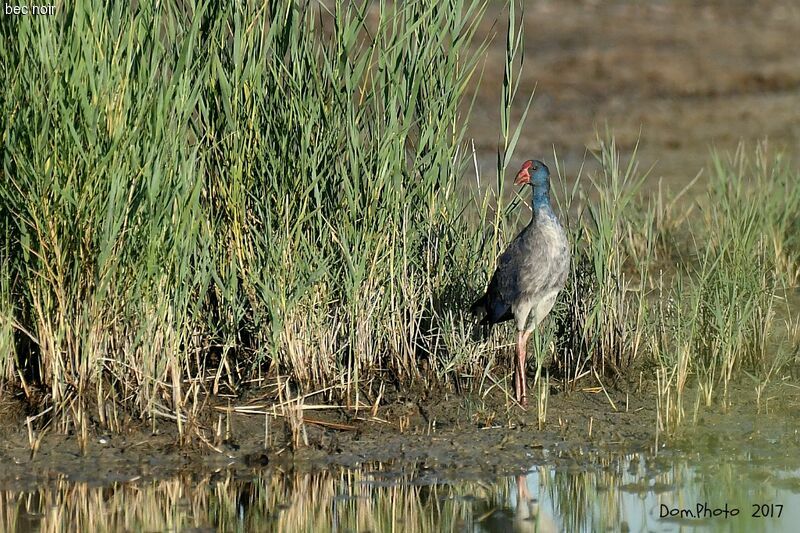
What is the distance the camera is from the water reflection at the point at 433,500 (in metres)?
5.24

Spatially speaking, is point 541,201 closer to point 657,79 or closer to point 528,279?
point 528,279

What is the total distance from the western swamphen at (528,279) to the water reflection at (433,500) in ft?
2.78

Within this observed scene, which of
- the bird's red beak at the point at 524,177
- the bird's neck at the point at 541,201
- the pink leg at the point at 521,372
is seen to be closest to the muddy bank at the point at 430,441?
the pink leg at the point at 521,372

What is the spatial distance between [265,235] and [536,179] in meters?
1.38

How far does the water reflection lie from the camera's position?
524 centimetres

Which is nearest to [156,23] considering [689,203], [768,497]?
[768,497]

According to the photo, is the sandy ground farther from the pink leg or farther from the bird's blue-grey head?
the pink leg

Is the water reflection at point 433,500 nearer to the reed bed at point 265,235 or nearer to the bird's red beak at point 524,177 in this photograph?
the reed bed at point 265,235

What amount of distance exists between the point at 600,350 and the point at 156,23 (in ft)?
8.49

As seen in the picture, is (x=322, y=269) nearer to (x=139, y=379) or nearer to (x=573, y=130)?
(x=139, y=379)

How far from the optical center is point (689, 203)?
1087 cm

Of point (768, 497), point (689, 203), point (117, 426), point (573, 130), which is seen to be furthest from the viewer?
point (573, 130)

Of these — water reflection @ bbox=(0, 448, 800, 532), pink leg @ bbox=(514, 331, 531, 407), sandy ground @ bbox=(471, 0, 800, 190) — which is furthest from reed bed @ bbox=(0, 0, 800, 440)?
sandy ground @ bbox=(471, 0, 800, 190)

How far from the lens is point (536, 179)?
22.1 ft
